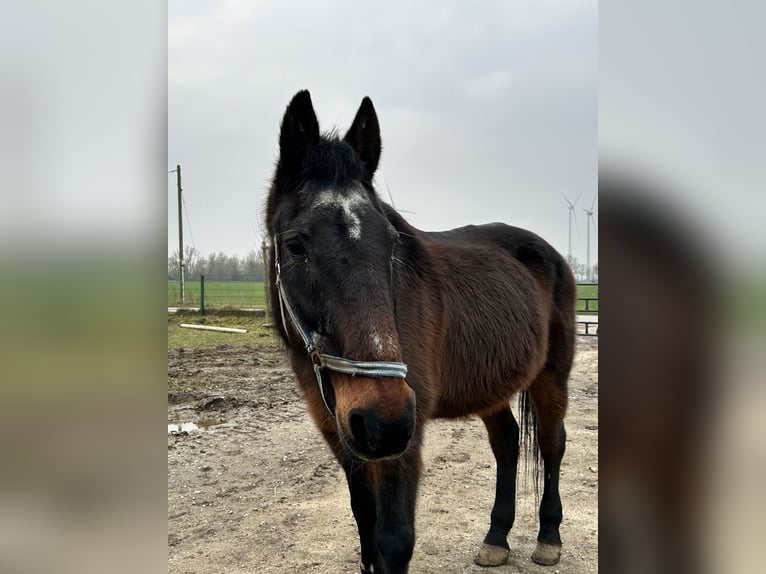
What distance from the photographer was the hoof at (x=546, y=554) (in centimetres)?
371

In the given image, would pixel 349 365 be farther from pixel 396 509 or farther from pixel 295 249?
pixel 396 509

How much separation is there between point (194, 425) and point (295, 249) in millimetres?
4816

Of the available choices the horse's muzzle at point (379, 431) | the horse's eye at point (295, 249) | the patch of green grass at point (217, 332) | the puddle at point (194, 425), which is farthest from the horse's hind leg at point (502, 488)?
the patch of green grass at point (217, 332)

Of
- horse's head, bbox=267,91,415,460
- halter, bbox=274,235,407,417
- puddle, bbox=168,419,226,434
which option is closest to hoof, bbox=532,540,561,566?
horse's head, bbox=267,91,415,460

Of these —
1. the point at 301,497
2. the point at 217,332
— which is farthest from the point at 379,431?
the point at 217,332

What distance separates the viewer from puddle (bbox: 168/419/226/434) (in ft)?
19.7

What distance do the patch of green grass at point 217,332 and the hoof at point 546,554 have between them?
7.47 meters

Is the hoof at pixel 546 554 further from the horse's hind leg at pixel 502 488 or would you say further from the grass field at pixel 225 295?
the grass field at pixel 225 295

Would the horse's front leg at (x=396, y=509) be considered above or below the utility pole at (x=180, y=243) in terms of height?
below

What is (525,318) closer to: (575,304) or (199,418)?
(575,304)
